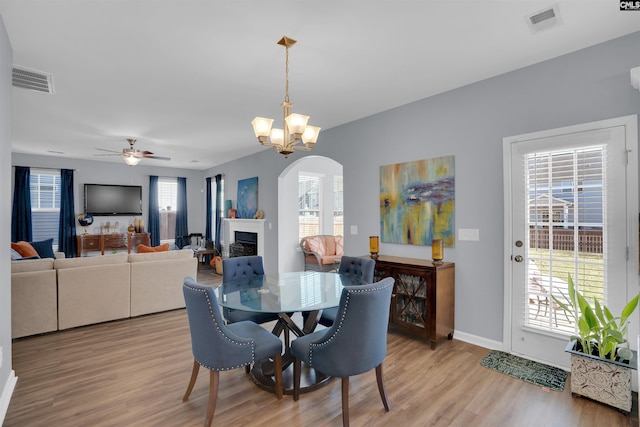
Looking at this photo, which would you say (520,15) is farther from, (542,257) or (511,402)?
(511,402)

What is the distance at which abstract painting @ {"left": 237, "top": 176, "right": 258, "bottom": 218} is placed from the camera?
6.84m

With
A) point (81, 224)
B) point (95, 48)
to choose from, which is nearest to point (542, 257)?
point (95, 48)

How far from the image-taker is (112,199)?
26.3ft

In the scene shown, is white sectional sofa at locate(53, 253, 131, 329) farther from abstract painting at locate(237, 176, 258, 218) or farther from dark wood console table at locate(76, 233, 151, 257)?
dark wood console table at locate(76, 233, 151, 257)

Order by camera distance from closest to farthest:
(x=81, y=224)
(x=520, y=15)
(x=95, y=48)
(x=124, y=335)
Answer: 1. (x=520, y=15)
2. (x=95, y=48)
3. (x=124, y=335)
4. (x=81, y=224)

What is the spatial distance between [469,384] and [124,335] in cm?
355

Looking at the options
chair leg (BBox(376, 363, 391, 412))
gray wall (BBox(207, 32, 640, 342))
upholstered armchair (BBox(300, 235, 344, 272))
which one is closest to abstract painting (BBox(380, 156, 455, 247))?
gray wall (BBox(207, 32, 640, 342))

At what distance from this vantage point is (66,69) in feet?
9.73

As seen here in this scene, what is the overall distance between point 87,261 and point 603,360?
201 inches

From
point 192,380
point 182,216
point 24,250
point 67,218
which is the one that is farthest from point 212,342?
point 182,216

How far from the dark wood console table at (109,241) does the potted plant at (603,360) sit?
340 inches

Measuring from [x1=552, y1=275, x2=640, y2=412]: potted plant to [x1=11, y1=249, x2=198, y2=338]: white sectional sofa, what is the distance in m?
4.36

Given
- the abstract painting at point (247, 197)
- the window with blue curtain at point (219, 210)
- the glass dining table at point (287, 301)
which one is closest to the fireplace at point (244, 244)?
the abstract painting at point (247, 197)

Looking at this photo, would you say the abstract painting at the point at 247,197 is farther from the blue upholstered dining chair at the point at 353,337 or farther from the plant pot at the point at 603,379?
the plant pot at the point at 603,379
